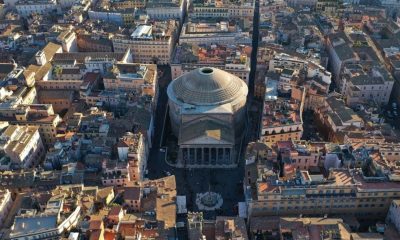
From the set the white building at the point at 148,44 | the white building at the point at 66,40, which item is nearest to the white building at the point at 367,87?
the white building at the point at 148,44

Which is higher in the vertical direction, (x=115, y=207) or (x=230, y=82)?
(x=230, y=82)

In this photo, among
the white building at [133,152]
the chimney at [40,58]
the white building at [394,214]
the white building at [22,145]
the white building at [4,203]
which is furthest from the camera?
the chimney at [40,58]

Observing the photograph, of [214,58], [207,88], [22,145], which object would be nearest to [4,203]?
[22,145]

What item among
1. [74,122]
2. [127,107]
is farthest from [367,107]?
[74,122]

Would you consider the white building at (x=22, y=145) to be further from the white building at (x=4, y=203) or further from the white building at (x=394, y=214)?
the white building at (x=394, y=214)

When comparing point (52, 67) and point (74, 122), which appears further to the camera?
point (52, 67)

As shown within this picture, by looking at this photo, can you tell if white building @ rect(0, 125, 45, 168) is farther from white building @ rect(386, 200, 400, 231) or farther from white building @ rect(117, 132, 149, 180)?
white building @ rect(386, 200, 400, 231)

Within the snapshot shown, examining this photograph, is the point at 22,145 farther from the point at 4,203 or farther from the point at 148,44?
the point at 148,44

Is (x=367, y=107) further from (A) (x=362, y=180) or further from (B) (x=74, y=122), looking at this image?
(B) (x=74, y=122)
